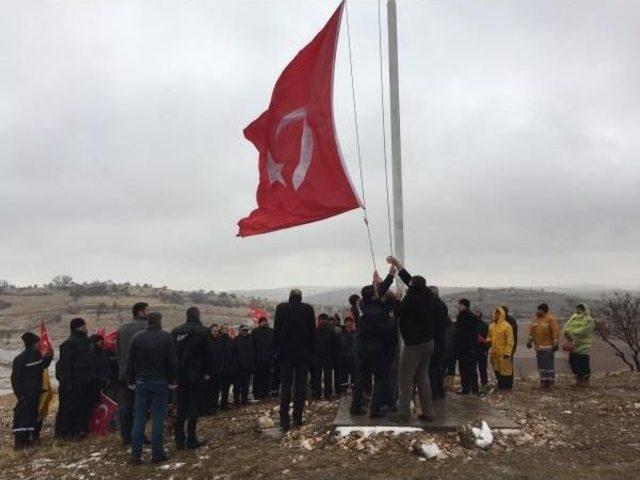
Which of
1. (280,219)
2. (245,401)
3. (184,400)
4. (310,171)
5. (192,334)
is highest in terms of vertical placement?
(310,171)

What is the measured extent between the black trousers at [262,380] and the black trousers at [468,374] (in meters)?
4.21

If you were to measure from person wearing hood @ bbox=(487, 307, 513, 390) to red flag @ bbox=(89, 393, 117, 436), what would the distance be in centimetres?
784

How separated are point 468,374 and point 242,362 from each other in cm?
471

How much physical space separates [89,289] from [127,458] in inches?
5959

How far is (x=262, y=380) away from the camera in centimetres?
1279

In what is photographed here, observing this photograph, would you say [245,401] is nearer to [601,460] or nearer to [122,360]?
[122,360]

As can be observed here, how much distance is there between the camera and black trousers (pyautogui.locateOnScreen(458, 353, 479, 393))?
11.5 meters

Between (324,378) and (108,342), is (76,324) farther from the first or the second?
(324,378)

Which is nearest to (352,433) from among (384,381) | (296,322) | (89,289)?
(384,381)

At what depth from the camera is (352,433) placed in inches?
282

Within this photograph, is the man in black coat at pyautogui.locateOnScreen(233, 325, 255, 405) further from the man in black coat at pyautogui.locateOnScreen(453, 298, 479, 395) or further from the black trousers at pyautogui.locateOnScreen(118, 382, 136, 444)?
the man in black coat at pyautogui.locateOnScreen(453, 298, 479, 395)

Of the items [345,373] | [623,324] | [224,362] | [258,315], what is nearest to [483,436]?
[345,373]

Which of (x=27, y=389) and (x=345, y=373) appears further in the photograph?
(x=345, y=373)

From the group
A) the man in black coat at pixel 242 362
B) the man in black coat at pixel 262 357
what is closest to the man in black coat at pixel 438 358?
the man in black coat at pixel 262 357
